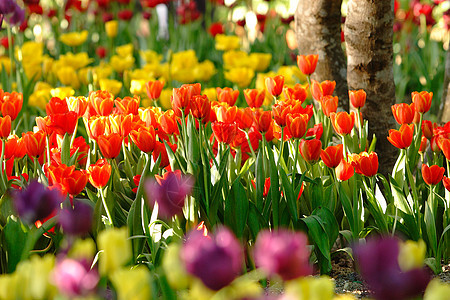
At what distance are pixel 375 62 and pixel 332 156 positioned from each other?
0.80 metres

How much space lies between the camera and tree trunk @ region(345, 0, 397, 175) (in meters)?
2.35

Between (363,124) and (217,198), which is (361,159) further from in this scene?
(363,124)

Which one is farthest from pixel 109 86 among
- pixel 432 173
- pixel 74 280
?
pixel 74 280

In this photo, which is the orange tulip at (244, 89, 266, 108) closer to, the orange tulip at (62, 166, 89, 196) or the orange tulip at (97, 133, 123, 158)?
the orange tulip at (97, 133, 123, 158)

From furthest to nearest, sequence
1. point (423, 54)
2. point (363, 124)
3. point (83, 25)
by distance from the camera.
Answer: point (83, 25) < point (423, 54) < point (363, 124)

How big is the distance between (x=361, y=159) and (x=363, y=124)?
57 centimetres

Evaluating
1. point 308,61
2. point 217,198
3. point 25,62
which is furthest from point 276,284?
point 25,62

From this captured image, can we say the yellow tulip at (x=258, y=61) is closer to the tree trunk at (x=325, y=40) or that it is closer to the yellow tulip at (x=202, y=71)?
the yellow tulip at (x=202, y=71)

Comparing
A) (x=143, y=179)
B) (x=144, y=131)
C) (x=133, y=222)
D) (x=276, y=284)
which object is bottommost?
(x=276, y=284)

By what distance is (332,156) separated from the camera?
68.6 inches

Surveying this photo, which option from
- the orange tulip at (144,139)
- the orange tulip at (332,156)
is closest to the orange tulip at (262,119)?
the orange tulip at (332,156)

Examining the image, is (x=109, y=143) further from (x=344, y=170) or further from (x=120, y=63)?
(x=120, y=63)

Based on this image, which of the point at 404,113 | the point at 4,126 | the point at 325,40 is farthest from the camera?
the point at 325,40

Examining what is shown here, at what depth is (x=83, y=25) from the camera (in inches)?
245
